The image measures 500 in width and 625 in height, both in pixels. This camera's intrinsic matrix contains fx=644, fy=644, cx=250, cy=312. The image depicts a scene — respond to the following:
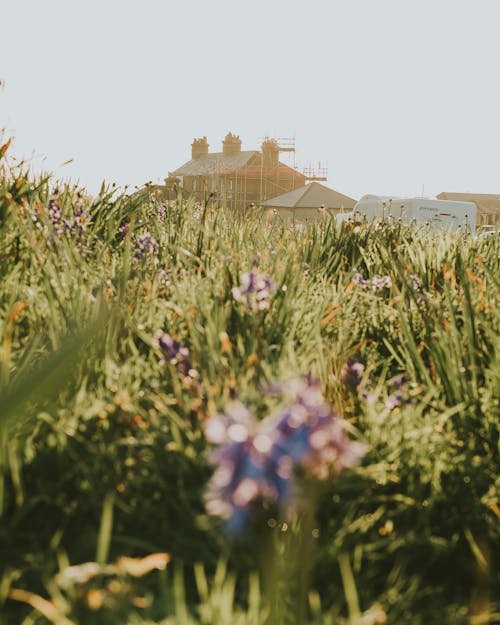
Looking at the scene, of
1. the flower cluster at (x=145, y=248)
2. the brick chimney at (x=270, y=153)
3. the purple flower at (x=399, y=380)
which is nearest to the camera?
the purple flower at (x=399, y=380)

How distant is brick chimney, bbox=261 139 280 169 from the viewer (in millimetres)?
71312

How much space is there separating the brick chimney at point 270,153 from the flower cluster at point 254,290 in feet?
229

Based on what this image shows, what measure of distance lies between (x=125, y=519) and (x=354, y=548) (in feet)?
2.43

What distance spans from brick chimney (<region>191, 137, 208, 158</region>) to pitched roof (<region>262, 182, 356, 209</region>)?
47.1 feet

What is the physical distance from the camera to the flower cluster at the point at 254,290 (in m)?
2.77

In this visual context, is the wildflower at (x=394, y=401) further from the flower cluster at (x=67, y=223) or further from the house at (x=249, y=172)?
the house at (x=249, y=172)

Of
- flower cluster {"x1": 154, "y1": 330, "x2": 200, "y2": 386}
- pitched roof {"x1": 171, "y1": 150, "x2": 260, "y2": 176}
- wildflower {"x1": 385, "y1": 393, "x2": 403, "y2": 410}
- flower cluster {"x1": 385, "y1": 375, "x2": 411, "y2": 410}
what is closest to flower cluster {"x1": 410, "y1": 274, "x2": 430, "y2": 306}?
flower cluster {"x1": 385, "y1": 375, "x2": 411, "y2": 410}

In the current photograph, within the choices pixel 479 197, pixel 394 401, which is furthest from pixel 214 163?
pixel 394 401

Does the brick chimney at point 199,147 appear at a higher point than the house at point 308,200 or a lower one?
higher

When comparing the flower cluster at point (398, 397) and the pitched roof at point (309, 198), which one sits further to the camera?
the pitched roof at point (309, 198)

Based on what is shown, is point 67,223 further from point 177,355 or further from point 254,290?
point 177,355

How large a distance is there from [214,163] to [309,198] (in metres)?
11.8

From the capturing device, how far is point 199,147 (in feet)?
257

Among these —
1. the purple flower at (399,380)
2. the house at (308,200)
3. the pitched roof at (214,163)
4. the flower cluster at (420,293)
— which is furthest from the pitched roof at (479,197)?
the purple flower at (399,380)
